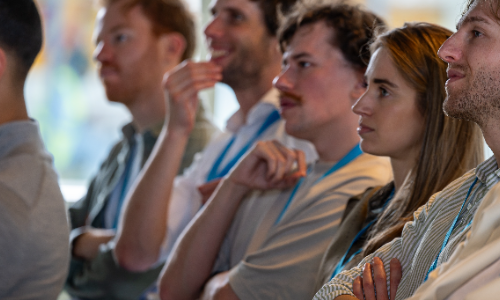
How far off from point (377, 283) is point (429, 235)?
16 cm

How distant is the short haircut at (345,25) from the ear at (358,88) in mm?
26

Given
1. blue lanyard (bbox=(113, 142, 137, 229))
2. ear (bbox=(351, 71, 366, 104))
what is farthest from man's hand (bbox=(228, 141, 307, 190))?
blue lanyard (bbox=(113, 142, 137, 229))

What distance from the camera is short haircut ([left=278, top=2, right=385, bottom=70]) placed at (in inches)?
77.1

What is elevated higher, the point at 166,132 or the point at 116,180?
the point at 166,132

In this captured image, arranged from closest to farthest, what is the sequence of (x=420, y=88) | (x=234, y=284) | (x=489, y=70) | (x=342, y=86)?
(x=489, y=70), (x=420, y=88), (x=234, y=284), (x=342, y=86)

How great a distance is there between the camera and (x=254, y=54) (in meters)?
2.51

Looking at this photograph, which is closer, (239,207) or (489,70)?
(489,70)

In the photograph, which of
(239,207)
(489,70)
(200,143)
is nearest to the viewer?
(489,70)

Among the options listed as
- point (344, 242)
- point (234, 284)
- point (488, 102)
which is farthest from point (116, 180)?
point (488, 102)

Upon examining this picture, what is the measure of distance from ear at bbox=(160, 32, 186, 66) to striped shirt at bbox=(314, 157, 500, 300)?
1942mm

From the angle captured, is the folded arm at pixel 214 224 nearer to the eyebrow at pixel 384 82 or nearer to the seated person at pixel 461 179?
the eyebrow at pixel 384 82

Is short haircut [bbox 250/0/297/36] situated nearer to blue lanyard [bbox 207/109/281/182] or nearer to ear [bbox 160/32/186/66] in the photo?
blue lanyard [bbox 207/109/281/182]

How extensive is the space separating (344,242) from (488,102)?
609mm

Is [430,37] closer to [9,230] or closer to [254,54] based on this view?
[254,54]
